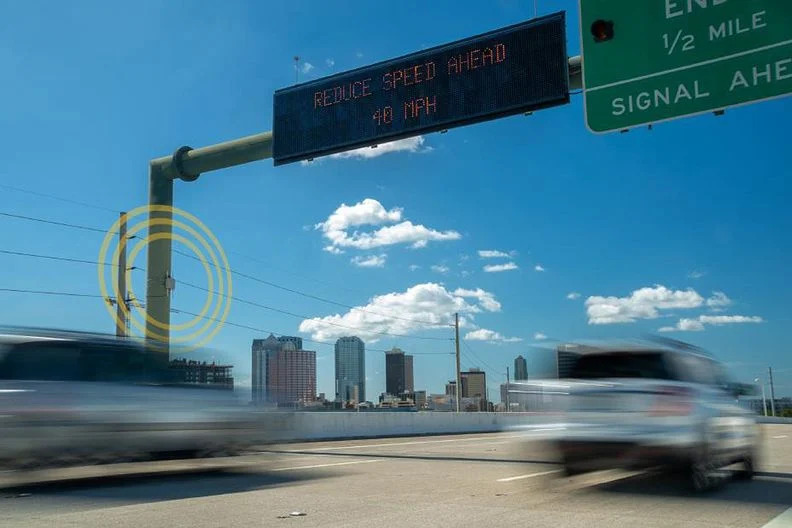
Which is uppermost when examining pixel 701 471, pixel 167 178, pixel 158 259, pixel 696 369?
pixel 167 178

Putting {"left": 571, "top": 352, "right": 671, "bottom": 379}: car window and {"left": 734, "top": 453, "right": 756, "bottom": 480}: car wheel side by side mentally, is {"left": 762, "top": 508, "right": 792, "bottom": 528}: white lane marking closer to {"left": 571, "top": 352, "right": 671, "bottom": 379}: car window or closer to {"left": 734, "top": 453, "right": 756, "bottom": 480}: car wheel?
{"left": 571, "top": 352, "right": 671, "bottom": 379}: car window

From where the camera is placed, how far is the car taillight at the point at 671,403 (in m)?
8.37

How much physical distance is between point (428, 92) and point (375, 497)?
9427 mm

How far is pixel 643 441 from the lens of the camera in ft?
27.3

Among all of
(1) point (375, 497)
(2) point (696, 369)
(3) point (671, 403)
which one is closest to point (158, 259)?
(1) point (375, 497)

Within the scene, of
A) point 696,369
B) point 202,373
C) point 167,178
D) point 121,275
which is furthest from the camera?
point 121,275

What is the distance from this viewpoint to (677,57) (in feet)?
31.6

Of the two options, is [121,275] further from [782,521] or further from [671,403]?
[782,521]

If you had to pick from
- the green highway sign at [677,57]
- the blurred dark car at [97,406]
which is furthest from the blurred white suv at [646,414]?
the blurred dark car at [97,406]

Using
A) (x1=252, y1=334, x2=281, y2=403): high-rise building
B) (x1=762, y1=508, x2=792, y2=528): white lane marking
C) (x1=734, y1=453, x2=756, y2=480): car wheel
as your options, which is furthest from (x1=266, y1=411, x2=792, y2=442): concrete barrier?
(x1=762, y1=508, x2=792, y2=528): white lane marking

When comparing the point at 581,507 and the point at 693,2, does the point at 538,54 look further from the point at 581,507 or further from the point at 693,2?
Result: the point at 581,507

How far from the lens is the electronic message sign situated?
14.6m

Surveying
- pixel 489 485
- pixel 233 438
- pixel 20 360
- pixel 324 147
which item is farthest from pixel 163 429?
pixel 324 147

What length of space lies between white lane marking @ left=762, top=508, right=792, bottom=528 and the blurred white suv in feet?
4.01
